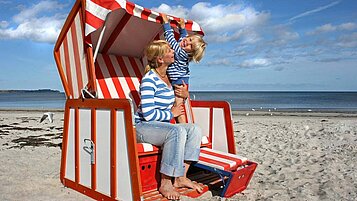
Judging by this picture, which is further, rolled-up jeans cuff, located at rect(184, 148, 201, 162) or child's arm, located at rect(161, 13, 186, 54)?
child's arm, located at rect(161, 13, 186, 54)

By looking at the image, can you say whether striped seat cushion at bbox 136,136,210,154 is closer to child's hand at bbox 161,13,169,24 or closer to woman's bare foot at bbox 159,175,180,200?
woman's bare foot at bbox 159,175,180,200

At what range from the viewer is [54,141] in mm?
7809

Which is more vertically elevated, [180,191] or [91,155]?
[91,155]

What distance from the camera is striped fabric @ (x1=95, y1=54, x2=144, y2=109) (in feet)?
16.0

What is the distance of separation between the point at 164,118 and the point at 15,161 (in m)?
3.09

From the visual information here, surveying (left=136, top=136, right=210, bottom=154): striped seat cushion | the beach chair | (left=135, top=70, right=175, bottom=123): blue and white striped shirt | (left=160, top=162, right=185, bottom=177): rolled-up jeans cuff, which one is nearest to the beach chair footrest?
the beach chair

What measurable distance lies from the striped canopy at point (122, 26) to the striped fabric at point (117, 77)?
0.12m

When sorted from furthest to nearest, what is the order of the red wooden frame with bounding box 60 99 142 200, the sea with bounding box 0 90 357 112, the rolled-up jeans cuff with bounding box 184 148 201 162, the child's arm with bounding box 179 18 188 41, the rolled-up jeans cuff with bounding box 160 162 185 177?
the sea with bounding box 0 90 357 112 < the child's arm with bounding box 179 18 188 41 < the rolled-up jeans cuff with bounding box 184 148 201 162 < the rolled-up jeans cuff with bounding box 160 162 185 177 < the red wooden frame with bounding box 60 99 142 200

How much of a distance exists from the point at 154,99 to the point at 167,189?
2.98ft

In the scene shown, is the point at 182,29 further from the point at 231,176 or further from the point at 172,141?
the point at 231,176

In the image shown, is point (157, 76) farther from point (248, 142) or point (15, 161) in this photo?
point (248, 142)

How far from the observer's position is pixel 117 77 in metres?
5.08

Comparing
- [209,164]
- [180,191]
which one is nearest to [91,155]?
[180,191]

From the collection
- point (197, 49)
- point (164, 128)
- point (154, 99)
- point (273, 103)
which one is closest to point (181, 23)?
point (197, 49)
